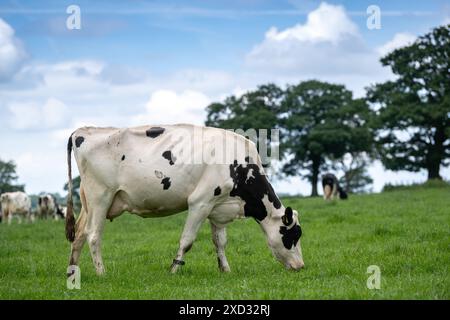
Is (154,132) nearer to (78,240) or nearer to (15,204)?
(78,240)

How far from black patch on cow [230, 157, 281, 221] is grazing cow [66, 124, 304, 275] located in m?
0.02

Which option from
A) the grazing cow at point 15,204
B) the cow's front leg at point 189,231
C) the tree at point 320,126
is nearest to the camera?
the cow's front leg at point 189,231

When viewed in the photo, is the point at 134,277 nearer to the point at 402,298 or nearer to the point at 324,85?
the point at 402,298

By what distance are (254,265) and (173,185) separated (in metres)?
2.54

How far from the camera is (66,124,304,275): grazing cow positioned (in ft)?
37.5

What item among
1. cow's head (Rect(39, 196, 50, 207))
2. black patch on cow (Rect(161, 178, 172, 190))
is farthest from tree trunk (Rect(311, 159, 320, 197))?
black patch on cow (Rect(161, 178, 172, 190))

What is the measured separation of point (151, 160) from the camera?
1148cm

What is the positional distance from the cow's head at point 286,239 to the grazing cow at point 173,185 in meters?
0.02

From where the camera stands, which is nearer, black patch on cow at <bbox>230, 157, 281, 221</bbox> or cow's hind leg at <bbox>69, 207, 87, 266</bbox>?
cow's hind leg at <bbox>69, 207, 87, 266</bbox>

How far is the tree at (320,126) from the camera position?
6806 centimetres

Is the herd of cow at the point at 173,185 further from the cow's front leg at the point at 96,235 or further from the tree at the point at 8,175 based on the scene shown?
the tree at the point at 8,175

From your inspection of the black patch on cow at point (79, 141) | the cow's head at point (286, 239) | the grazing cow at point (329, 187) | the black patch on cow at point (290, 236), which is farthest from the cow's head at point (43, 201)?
the black patch on cow at point (290, 236)

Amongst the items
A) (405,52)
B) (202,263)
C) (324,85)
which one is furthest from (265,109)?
(202,263)

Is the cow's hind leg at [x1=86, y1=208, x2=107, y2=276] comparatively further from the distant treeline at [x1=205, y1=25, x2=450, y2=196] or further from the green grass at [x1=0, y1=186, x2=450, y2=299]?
the distant treeline at [x1=205, y1=25, x2=450, y2=196]
